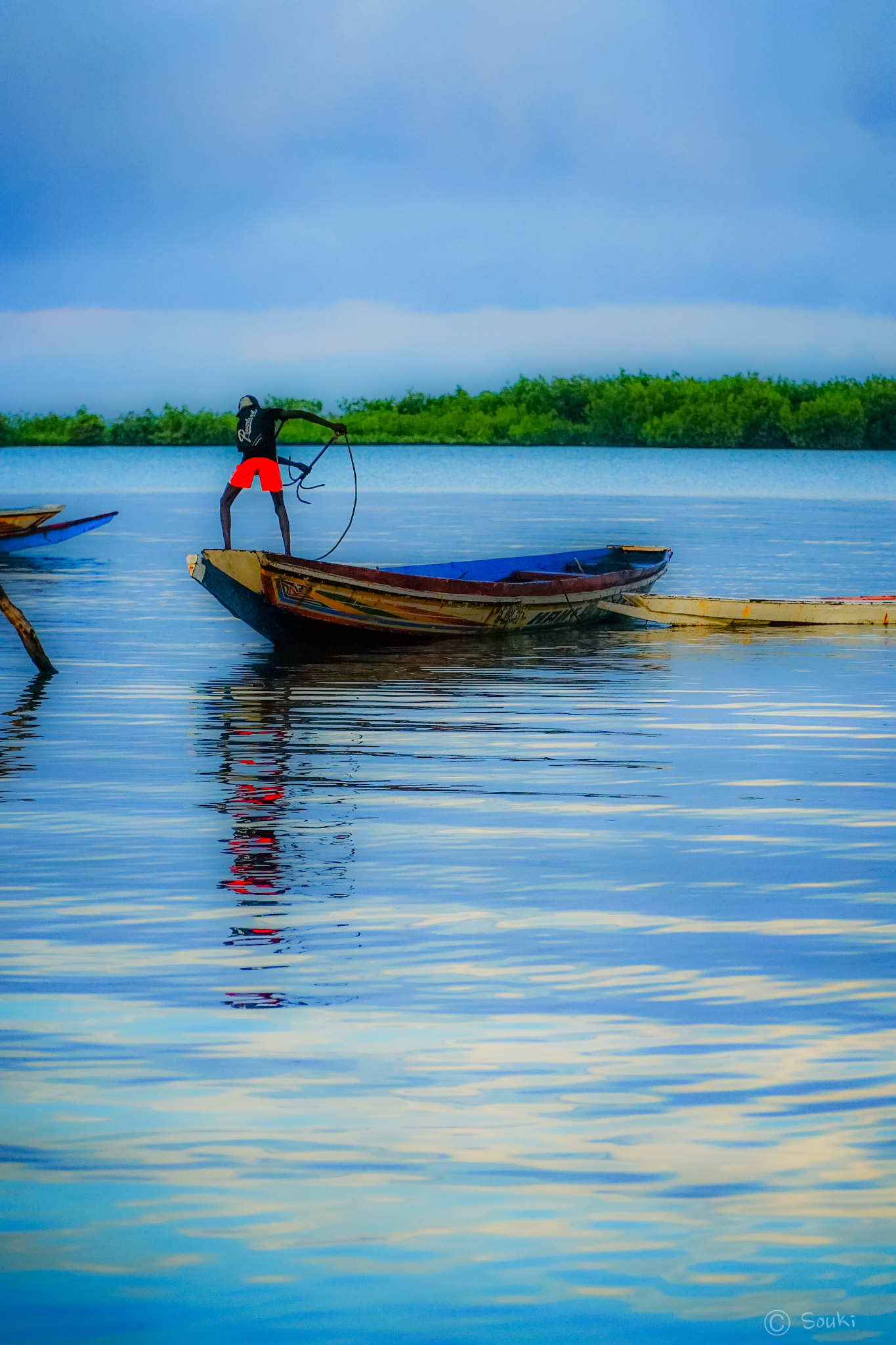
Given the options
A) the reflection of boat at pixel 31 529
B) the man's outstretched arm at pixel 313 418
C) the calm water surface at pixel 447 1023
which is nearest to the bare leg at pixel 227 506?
the man's outstretched arm at pixel 313 418

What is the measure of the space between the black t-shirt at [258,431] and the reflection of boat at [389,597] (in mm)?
1348

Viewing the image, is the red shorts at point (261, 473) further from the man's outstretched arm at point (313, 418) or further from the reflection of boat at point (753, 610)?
the reflection of boat at point (753, 610)

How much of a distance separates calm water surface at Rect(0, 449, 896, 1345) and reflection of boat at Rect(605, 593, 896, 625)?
21.5 feet

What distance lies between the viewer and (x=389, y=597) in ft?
61.2

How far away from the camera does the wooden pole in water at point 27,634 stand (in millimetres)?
16734

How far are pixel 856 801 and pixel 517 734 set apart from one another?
3411 mm

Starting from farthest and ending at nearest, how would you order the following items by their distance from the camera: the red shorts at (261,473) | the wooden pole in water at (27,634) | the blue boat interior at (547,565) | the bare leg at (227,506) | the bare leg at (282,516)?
1. the blue boat interior at (547,565)
2. the bare leg at (282,516)
3. the bare leg at (227,506)
4. the red shorts at (261,473)
5. the wooden pole in water at (27,634)

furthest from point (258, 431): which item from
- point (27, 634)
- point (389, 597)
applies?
point (27, 634)

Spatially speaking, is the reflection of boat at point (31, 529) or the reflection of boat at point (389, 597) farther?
the reflection of boat at point (31, 529)

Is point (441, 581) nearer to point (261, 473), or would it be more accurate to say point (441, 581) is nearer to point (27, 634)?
point (261, 473)

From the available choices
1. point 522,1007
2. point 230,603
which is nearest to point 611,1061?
point 522,1007

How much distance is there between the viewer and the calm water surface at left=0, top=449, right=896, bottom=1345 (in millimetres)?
4512

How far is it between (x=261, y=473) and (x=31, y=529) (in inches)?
573

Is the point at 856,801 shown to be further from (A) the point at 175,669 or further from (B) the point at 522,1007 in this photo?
(A) the point at 175,669
